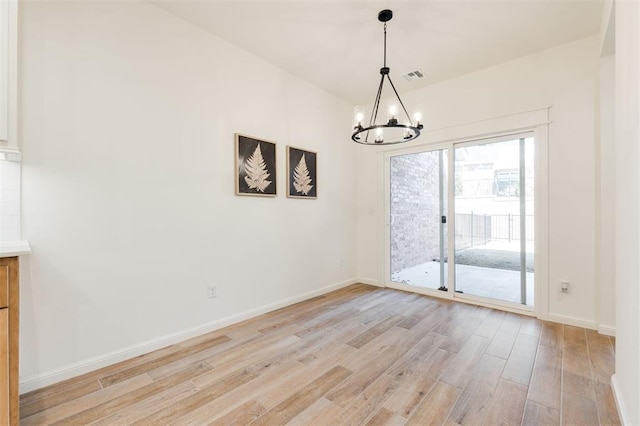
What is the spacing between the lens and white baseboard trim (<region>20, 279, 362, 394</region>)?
187 cm

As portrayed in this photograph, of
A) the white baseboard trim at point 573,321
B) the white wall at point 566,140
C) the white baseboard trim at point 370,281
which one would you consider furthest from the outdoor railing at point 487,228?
the white baseboard trim at point 370,281

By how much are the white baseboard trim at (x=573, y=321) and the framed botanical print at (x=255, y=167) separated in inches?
128

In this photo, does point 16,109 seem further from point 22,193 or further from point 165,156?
point 165,156

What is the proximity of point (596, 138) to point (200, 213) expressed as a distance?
152 inches

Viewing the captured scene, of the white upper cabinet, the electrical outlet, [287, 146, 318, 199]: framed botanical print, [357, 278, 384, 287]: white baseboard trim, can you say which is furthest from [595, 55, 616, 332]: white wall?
the white upper cabinet

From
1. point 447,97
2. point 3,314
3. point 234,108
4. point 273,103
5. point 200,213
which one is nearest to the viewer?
point 3,314

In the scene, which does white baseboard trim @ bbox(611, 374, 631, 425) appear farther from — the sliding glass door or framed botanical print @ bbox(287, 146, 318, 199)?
framed botanical print @ bbox(287, 146, 318, 199)

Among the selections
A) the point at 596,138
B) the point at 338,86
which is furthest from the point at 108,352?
the point at 596,138

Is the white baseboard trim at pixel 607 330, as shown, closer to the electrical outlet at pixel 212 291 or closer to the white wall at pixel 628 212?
the white wall at pixel 628 212

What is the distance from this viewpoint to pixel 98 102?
2.13 m

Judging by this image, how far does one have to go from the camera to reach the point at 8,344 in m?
1.32

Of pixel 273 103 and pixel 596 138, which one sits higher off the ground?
pixel 273 103

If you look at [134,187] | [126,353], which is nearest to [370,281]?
[126,353]

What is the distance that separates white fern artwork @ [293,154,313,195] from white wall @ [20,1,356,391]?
243 mm
